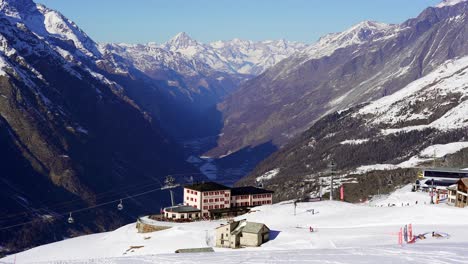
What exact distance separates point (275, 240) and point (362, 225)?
14.6m

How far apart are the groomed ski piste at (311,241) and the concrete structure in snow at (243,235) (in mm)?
1683

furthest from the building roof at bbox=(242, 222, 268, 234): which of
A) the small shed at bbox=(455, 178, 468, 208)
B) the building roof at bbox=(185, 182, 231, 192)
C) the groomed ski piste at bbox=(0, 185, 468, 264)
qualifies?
the building roof at bbox=(185, 182, 231, 192)

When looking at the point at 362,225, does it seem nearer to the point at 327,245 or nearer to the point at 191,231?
the point at 327,245

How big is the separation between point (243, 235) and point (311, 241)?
10844mm

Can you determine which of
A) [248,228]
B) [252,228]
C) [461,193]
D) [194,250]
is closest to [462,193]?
[461,193]

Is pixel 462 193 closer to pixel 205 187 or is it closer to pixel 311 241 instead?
pixel 311 241

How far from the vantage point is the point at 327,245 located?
93625mm

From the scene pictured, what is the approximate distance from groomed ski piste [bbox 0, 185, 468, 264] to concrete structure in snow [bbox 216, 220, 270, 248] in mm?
1683

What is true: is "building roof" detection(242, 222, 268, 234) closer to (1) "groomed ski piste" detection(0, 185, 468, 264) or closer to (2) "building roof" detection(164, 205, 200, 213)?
(1) "groomed ski piste" detection(0, 185, 468, 264)

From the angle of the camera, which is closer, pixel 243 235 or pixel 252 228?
pixel 243 235

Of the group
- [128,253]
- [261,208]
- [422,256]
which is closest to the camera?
[422,256]

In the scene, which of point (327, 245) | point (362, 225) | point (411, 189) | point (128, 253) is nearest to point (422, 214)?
point (362, 225)

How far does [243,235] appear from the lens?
103m

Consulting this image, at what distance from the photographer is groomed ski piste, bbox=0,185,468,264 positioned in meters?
82.4
